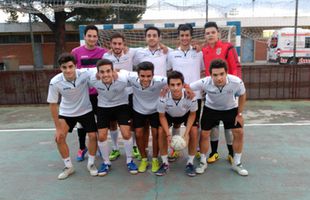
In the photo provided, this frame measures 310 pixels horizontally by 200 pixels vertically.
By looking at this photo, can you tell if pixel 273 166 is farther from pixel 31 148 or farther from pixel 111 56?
pixel 31 148

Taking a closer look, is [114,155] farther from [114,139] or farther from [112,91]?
[112,91]

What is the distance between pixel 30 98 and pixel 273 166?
640 cm

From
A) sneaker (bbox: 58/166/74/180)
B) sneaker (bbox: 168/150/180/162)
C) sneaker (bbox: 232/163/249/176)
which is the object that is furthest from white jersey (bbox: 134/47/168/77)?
sneaker (bbox: 58/166/74/180)

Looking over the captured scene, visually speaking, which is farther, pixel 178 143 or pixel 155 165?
pixel 155 165

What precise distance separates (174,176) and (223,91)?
1123 mm

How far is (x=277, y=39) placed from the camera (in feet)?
61.7

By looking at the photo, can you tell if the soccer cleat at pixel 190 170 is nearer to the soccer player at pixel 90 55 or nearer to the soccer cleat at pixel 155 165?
the soccer cleat at pixel 155 165

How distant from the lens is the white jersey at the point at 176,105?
11.7 ft

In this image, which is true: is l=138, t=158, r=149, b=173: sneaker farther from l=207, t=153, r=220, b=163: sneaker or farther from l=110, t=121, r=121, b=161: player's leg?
l=207, t=153, r=220, b=163: sneaker

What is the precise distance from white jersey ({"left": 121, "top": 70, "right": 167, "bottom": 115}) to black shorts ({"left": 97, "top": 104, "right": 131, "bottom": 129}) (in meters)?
0.14

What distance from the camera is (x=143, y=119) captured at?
3.84 m

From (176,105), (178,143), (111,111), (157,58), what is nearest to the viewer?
(178,143)

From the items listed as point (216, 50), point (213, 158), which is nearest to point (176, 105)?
point (216, 50)

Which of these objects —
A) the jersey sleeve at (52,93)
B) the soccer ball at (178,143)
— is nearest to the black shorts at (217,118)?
the soccer ball at (178,143)
